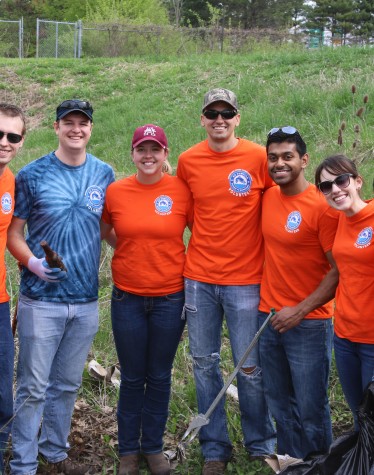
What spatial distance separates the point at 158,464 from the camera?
13.5 ft

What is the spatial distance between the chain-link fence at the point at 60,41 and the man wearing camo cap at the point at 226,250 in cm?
2547

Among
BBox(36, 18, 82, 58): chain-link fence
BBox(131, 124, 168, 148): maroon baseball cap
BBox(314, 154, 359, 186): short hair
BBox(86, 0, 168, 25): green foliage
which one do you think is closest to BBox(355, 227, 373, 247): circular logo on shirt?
BBox(314, 154, 359, 186): short hair

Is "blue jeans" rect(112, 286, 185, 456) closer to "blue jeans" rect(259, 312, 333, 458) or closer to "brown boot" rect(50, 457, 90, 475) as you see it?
"brown boot" rect(50, 457, 90, 475)

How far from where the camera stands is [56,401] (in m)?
3.97

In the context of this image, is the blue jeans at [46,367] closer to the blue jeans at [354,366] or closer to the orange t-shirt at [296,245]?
the orange t-shirt at [296,245]

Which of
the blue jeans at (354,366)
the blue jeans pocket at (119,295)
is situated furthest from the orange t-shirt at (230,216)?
the blue jeans at (354,366)

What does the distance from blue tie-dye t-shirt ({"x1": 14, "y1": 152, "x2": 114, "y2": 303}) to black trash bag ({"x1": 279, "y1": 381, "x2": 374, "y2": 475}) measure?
1.57 metres

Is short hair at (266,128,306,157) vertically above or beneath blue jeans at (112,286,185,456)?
above

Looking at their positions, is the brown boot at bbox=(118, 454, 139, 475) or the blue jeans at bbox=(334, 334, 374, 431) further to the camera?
the brown boot at bbox=(118, 454, 139, 475)

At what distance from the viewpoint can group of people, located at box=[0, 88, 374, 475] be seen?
3.60 m

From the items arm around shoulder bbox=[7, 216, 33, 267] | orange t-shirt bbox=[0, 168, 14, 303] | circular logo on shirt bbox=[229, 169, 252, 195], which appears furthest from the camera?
circular logo on shirt bbox=[229, 169, 252, 195]

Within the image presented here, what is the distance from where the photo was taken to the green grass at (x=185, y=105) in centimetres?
498

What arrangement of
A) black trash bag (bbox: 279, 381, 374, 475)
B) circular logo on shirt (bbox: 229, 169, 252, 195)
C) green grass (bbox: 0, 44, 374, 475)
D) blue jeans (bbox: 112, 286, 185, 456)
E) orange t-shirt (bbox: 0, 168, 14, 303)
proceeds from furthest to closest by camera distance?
green grass (bbox: 0, 44, 374, 475) < blue jeans (bbox: 112, 286, 185, 456) < circular logo on shirt (bbox: 229, 169, 252, 195) < orange t-shirt (bbox: 0, 168, 14, 303) < black trash bag (bbox: 279, 381, 374, 475)

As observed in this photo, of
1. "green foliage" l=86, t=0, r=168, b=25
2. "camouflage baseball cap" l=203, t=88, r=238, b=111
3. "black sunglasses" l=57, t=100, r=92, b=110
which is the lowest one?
"black sunglasses" l=57, t=100, r=92, b=110
